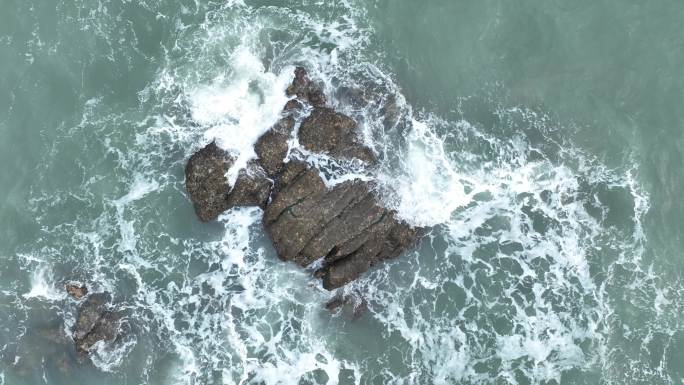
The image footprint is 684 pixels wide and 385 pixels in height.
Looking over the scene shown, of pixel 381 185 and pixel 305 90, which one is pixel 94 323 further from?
pixel 381 185

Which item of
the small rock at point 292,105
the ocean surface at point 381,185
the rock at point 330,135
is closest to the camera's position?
the ocean surface at point 381,185

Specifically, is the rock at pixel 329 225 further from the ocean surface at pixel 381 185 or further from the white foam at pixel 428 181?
the white foam at pixel 428 181

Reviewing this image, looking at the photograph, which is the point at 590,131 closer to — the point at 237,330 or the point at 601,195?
the point at 601,195

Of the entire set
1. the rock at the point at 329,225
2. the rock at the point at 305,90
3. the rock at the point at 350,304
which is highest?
the rock at the point at 305,90

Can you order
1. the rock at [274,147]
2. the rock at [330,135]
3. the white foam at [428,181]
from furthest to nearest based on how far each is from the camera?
the white foam at [428,181] → the rock at [330,135] → the rock at [274,147]

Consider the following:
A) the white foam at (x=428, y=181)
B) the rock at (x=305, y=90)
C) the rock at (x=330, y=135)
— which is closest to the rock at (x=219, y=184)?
the rock at (x=330, y=135)

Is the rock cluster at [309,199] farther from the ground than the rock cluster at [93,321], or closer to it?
farther from the ground
